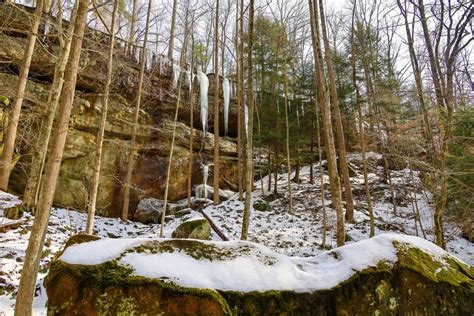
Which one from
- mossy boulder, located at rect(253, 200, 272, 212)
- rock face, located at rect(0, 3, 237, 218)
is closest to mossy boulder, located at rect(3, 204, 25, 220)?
rock face, located at rect(0, 3, 237, 218)

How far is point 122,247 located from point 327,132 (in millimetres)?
5669

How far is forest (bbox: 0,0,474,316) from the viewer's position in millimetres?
2738

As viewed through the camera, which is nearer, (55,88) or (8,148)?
(55,88)

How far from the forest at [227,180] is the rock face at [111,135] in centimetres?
7

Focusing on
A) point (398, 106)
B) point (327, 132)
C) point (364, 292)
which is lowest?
point (364, 292)

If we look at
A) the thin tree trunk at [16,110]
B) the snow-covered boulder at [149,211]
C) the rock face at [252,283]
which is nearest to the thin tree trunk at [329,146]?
the rock face at [252,283]

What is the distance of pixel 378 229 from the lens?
9711 millimetres

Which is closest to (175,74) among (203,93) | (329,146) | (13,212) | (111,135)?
(203,93)

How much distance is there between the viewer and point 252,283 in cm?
272

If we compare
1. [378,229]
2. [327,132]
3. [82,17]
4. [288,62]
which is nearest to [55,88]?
[82,17]

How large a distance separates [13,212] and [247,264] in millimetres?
6598

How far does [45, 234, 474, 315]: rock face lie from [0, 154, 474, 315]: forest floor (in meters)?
2.60

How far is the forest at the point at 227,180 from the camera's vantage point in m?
2.74

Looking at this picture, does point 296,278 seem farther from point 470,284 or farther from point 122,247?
point 470,284
